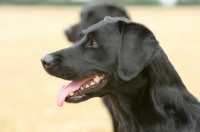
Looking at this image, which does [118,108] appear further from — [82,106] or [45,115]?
[82,106]

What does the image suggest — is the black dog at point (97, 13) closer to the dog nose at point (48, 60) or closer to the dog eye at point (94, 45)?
the dog eye at point (94, 45)

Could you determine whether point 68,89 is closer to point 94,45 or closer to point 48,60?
point 48,60

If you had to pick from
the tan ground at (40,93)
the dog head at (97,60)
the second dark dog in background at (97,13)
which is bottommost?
the tan ground at (40,93)

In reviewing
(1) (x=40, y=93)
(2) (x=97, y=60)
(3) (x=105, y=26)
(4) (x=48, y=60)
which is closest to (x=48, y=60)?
(4) (x=48, y=60)

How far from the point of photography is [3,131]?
6293mm

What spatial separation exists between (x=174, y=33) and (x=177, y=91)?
22545mm

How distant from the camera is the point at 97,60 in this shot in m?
3.71

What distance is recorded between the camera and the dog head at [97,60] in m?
3.59

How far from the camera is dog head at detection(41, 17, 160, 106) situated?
3.59 metres

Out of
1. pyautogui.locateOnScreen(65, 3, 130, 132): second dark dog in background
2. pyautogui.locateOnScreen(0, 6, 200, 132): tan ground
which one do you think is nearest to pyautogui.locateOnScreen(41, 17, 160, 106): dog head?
pyautogui.locateOnScreen(0, 6, 200, 132): tan ground

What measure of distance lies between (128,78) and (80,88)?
444 millimetres

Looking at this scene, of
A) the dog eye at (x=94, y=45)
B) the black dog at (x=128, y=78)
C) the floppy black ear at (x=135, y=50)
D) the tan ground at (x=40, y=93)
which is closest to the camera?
the floppy black ear at (x=135, y=50)

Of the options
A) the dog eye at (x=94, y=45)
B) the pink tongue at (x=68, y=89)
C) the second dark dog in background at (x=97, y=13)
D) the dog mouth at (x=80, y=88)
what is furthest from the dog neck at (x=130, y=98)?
the second dark dog in background at (x=97, y=13)

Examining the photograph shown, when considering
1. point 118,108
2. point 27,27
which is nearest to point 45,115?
point 118,108
